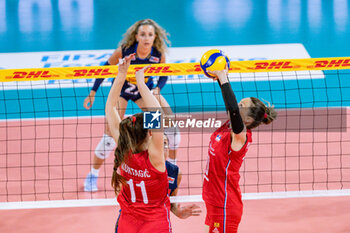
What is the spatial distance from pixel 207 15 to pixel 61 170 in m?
8.57

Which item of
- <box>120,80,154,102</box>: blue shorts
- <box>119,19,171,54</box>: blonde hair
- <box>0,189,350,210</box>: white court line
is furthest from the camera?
<box>119,19,171,54</box>: blonde hair

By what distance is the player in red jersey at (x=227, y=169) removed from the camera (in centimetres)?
403

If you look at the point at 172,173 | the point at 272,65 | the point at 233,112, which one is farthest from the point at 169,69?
the point at 233,112

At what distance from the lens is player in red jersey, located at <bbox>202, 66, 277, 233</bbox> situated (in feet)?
13.2

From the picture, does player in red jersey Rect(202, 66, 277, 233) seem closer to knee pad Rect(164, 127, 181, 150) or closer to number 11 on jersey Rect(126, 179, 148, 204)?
number 11 on jersey Rect(126, 179, 148, 204)

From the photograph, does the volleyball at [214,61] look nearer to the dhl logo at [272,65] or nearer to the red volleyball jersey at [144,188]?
the red volleyball jersey at [144,188]

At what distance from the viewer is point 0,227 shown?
18.5 feet

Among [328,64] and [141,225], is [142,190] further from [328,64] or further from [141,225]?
[328,64]

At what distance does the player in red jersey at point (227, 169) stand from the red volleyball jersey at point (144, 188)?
0.57 metres

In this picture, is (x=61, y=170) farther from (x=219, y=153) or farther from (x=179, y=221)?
(x=219, y=153)

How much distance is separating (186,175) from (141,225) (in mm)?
3311

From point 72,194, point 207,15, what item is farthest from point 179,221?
point 207,15

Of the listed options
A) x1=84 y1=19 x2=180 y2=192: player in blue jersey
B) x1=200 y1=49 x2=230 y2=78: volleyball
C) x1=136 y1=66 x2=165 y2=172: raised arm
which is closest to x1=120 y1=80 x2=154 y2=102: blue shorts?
x1=84 y1=19 x2=180 y2=192: player in blue jersey

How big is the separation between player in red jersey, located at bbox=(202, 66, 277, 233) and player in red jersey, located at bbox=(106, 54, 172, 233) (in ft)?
1.81
